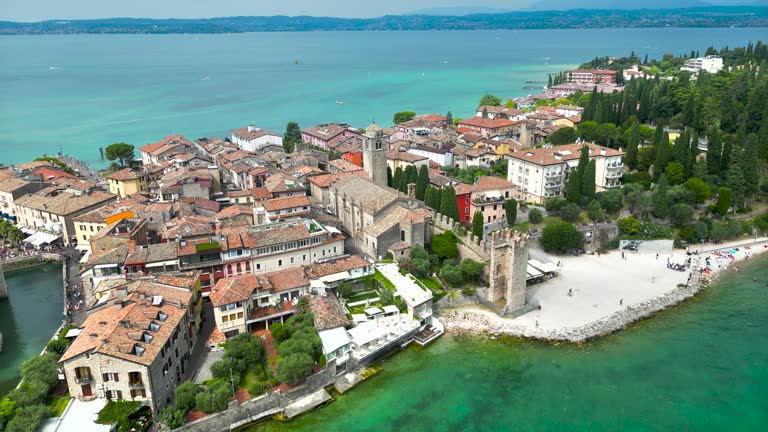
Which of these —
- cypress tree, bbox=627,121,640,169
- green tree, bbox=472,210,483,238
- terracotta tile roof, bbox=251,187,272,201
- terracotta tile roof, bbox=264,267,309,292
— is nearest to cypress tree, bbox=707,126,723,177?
cypress tree, bbox=627,121,640,169

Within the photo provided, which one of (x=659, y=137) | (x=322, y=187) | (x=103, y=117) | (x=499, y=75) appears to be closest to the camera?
(x=322, y=187)

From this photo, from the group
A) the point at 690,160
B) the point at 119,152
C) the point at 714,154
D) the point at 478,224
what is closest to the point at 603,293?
the point at 478,224

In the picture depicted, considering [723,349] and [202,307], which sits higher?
[202,307]

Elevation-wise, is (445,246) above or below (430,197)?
below

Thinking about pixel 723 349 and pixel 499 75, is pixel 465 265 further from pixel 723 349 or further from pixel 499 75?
pixel 499 75

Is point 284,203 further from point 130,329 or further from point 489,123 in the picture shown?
point 489,123

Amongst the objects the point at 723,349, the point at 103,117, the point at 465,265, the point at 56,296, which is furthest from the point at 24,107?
the point at 723,349
